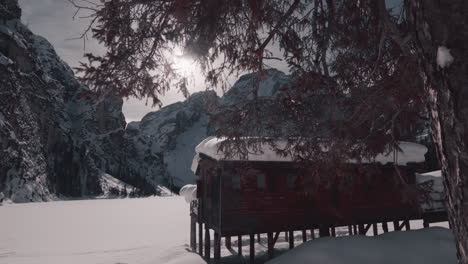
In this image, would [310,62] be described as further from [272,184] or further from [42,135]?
[42,135]

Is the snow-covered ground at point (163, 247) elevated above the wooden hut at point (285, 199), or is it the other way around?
the wooden hut at point (285, 199)

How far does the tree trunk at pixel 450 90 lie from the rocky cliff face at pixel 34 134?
62385 mm

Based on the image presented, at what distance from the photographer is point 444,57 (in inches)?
93.0

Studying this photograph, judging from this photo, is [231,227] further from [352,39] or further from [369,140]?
[352,39]

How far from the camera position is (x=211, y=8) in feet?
14.8

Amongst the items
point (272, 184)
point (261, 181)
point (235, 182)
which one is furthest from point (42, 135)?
point (272, 184)

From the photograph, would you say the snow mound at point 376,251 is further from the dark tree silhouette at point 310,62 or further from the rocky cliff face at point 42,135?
the rocky cliff face at point 42,135

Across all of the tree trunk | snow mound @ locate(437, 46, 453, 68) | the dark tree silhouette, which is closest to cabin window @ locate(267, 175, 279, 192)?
the dark tree silhouette

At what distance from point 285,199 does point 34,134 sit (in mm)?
108891

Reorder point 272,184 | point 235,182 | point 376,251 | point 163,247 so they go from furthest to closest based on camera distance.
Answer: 1. point 163,247
2. point 272,184
3. point 235,182
4. point 376,251

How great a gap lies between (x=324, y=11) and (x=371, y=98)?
1.67 m

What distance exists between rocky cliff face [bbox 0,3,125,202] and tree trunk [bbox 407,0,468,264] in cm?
6238

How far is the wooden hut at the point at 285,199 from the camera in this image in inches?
472

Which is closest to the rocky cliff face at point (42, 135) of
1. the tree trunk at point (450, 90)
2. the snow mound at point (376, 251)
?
the snow mound at point (376, 251)
